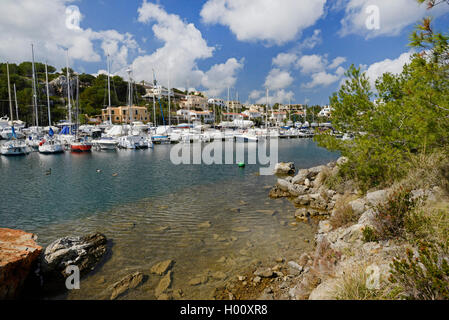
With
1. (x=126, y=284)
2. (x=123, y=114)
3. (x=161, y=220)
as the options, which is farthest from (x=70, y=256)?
(x=123, y=114)

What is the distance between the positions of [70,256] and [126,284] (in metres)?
2.64

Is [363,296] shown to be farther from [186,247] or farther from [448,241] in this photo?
[186,247]

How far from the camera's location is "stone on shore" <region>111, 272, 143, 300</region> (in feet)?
24.3

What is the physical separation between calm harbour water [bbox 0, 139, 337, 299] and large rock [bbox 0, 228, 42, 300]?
1.52 m

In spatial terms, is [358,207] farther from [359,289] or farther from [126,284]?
[126,284]

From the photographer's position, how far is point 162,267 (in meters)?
8.71

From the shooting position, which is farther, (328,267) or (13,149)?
(13,149)

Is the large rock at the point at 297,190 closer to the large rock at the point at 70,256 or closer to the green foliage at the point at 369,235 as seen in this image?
the green foliage at the point at 369,235

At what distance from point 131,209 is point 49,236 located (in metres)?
4.53

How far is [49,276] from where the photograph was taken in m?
Answer: 8.01

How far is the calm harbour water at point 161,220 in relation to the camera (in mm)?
8602

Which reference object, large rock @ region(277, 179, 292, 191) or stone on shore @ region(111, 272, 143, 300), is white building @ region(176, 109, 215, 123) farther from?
stone on shore @ region(111, 272, 143, 300)
